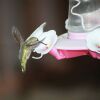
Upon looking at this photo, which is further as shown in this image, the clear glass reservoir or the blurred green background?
the blurred green background

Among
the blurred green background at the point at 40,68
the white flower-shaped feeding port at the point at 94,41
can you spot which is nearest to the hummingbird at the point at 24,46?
the white flower-shaped feeding port at the point at 94,41

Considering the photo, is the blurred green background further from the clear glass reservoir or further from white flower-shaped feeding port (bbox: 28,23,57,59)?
white flower-shaped feeding port (bbox: 28,23,57,59)

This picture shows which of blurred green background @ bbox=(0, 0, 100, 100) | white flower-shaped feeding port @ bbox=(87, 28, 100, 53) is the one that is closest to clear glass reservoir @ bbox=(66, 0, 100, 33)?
white flower-shaped feeding port @ bbox=(87, 28, 100, 53)

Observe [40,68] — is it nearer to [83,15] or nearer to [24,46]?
[83,15]

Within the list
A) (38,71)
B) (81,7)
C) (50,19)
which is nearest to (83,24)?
(81,7)

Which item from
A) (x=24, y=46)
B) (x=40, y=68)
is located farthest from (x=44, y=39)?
(x=40, y=68)

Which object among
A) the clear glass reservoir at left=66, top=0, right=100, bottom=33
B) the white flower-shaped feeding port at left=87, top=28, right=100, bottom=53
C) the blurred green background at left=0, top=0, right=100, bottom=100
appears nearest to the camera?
the white flower-shaped feeding port at left=87, top=28, right=100, bottom=53
